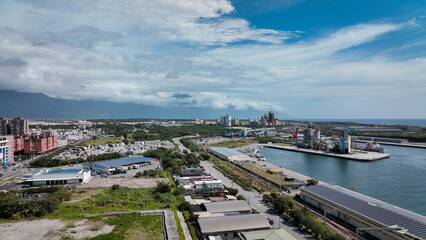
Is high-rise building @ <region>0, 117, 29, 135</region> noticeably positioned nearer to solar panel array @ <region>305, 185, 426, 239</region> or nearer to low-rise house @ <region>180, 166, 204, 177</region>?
low-rise house @ <region>180, 166, 204, 177</region>

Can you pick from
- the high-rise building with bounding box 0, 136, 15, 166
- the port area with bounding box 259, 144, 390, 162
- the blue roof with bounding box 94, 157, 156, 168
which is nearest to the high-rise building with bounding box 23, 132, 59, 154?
the high-rise building with bounding box 0, 136, 15, 166

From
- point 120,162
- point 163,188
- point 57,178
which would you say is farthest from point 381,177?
point 57,178

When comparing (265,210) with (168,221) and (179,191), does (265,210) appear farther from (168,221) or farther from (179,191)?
(179,191)

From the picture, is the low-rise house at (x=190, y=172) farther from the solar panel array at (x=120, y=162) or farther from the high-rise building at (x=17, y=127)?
the high-rise building at (x=17, y=127)

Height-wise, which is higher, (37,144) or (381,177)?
(37,144)

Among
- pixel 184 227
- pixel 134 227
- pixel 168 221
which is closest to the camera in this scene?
pixel 134 227

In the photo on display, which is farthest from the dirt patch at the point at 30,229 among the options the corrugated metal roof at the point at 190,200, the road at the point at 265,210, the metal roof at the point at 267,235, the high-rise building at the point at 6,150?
the high-rise building at the point at 6,150

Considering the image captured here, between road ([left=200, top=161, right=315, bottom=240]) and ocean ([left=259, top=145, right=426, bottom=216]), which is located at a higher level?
road ([left=200, top=161, right=315, bottom=240])

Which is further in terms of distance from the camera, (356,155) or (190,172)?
(356,155)
